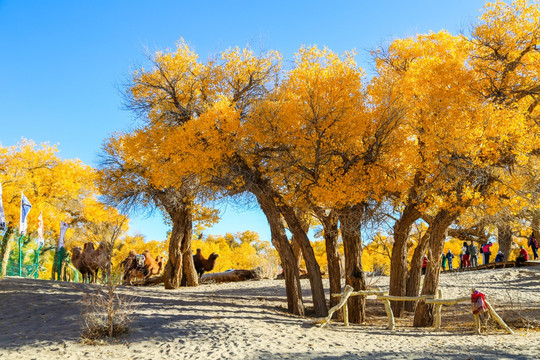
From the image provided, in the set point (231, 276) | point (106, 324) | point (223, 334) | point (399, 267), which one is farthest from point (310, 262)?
point (231, 276)

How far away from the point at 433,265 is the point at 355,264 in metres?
2.41

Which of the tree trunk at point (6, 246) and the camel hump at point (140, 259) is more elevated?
the tree trunk at point (6, 246)

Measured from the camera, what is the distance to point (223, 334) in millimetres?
10703

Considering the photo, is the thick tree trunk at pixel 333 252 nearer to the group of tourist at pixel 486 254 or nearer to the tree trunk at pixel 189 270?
the tree trunk at pixel 189 270

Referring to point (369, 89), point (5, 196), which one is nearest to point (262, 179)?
point (369, 89)

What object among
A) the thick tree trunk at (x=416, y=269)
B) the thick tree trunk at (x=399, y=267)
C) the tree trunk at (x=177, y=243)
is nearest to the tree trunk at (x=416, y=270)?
the thick tree trunk at (x=416, y=269)

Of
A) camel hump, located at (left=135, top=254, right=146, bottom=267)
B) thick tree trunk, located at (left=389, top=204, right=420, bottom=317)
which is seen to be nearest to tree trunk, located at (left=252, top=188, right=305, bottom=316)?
thick tree trunk, located at (left=389, top=204, right=420, bottom=317)

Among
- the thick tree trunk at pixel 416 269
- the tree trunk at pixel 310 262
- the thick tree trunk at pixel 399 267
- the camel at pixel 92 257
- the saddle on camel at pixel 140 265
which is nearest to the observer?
the tree trunk at pixel 310 262

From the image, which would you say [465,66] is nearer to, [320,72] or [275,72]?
[320,72]

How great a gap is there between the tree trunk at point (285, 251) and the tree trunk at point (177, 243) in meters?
6.79

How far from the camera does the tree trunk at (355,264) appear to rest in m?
13.9

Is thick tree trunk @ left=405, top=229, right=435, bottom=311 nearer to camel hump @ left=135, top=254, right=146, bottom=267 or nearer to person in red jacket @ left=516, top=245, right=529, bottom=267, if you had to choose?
person in red jacket @ left=516, top=245, right=529, bottom=267

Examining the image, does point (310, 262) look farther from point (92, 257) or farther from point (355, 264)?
point (92, 257)

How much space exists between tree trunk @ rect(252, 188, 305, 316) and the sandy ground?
0.60m
